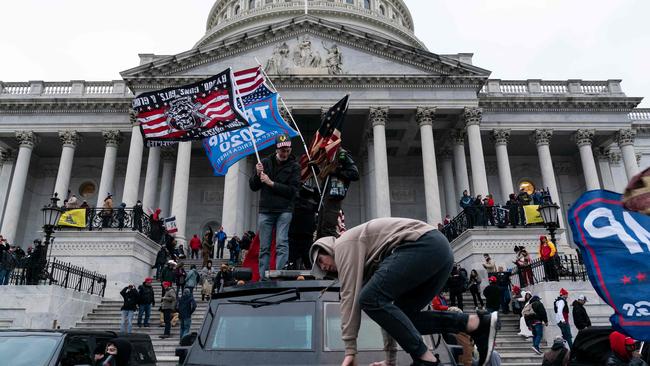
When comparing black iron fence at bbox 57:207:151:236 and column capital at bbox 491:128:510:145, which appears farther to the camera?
column capital at bbox 491:128:510:145

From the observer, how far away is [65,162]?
33719 millimetres

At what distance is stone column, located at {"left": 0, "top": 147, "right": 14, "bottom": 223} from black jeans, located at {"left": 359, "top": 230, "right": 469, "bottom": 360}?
40.7 meters

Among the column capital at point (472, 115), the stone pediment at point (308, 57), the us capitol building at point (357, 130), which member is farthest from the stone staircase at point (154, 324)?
the column capital at point (472, 115)

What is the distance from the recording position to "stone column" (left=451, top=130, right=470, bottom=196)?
3262 centimetres

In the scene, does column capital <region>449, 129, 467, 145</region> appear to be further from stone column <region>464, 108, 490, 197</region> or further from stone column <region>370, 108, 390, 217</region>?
stone column <region>370, 108, 390, 217</region>

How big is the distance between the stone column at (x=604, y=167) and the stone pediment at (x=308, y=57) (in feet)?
43.3

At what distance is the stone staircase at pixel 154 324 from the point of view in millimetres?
13192

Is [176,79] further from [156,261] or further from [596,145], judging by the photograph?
[596,145]

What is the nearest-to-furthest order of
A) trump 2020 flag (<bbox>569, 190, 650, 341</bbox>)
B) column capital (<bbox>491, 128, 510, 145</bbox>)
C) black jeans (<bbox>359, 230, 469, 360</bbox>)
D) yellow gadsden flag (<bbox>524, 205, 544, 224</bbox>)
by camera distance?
black jeans (<bbox>359, 230, 469, 360</bbox>) < trump 2020 flag (<bbox>569, 190, 650, 341</bbox>) < yellow gadsden flag (<bbox>524, 205, 544, 224</bbox>) < column capital (<bbox>491, 128, 510, 145</bbox>)

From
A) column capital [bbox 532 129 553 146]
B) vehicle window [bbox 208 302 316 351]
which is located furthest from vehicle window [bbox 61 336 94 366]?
column capital [bbox 532 129 553 146]

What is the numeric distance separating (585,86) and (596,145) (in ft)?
15.8

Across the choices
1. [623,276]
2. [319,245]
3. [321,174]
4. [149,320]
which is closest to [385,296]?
[319,245]

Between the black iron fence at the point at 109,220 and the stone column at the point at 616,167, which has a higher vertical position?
the stone column at the point at 616,167

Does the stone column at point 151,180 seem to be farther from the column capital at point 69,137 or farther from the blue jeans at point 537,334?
the blue jeans at point 537,334
